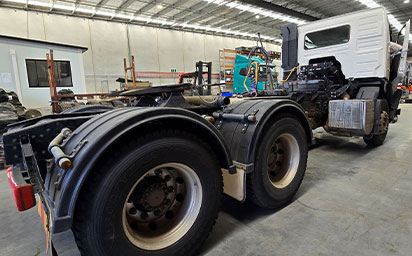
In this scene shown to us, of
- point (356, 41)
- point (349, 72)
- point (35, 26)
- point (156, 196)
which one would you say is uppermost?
point (35, 26)

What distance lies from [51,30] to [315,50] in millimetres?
12711

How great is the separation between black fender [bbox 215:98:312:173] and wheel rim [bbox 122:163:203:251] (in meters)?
0.56

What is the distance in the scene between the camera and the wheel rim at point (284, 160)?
8.34 ft

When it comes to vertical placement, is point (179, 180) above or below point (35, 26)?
A: below

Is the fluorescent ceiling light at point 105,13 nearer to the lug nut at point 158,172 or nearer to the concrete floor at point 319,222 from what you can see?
the concrete floor at point 319,222

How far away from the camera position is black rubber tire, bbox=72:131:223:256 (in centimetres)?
127

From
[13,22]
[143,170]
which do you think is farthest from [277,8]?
[143,170]

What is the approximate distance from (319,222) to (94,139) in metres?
2.05

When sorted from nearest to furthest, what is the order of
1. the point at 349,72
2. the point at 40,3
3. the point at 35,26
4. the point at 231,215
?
the point at 231,215, the point at 349,72, the point at 40,3, the point at 35,26

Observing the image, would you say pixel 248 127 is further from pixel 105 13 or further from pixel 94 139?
pixel 105 13

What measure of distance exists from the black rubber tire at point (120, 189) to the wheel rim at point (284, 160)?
118 centimetres

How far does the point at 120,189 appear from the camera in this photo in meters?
1.32

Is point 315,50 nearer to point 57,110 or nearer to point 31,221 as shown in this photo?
point 31,221

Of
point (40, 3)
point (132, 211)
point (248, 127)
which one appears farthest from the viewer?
point (40, 3)
